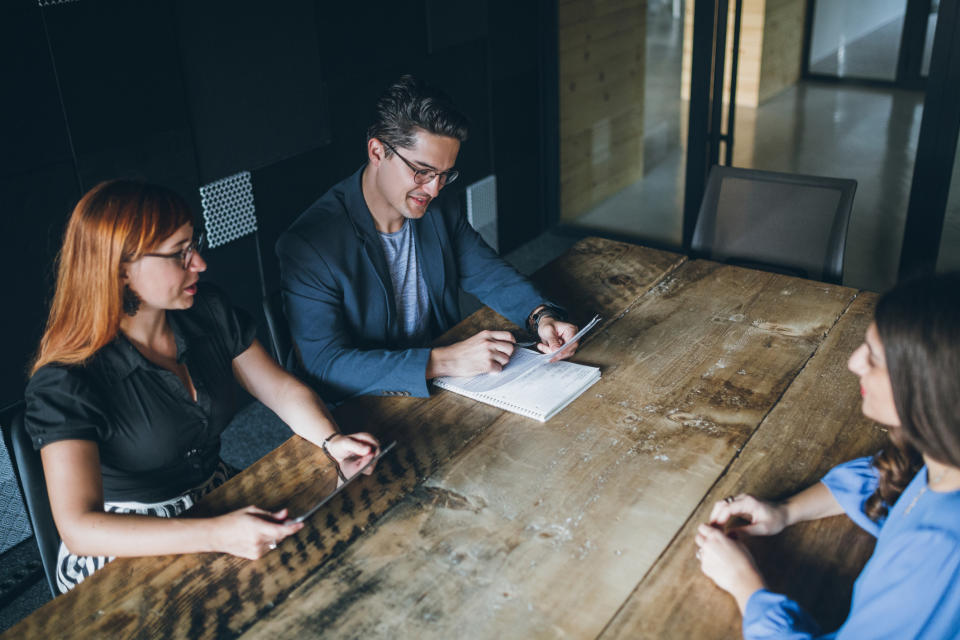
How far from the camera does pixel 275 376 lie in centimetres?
193

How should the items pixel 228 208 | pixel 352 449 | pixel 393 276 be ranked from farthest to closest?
1. pixel 228 208
2. pixel 393 276
3. pixel 352 449

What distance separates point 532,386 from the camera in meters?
1.89

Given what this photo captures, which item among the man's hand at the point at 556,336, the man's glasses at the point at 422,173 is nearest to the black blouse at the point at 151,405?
the man's glasses at the point at 422,173

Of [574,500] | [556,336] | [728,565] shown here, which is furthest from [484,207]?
[728,565]

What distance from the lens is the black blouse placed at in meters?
1.53

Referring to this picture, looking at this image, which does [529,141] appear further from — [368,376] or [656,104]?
[368,376]

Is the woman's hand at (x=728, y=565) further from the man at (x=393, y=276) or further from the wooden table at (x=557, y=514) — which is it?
the man at (x=393, y=276)

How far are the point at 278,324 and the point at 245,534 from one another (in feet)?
2.47

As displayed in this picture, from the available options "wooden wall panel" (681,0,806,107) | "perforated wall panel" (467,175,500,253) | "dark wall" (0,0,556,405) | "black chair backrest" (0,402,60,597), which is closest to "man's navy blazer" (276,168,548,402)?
"black chair backrest" (0,402,60,597)

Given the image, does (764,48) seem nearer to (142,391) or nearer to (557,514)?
(557,514)

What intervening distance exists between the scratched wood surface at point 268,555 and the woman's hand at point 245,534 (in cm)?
2

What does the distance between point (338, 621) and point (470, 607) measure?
0.69 feet

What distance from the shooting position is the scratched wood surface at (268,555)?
4.26 feet

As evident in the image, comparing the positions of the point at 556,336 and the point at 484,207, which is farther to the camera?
the point at 484,207
